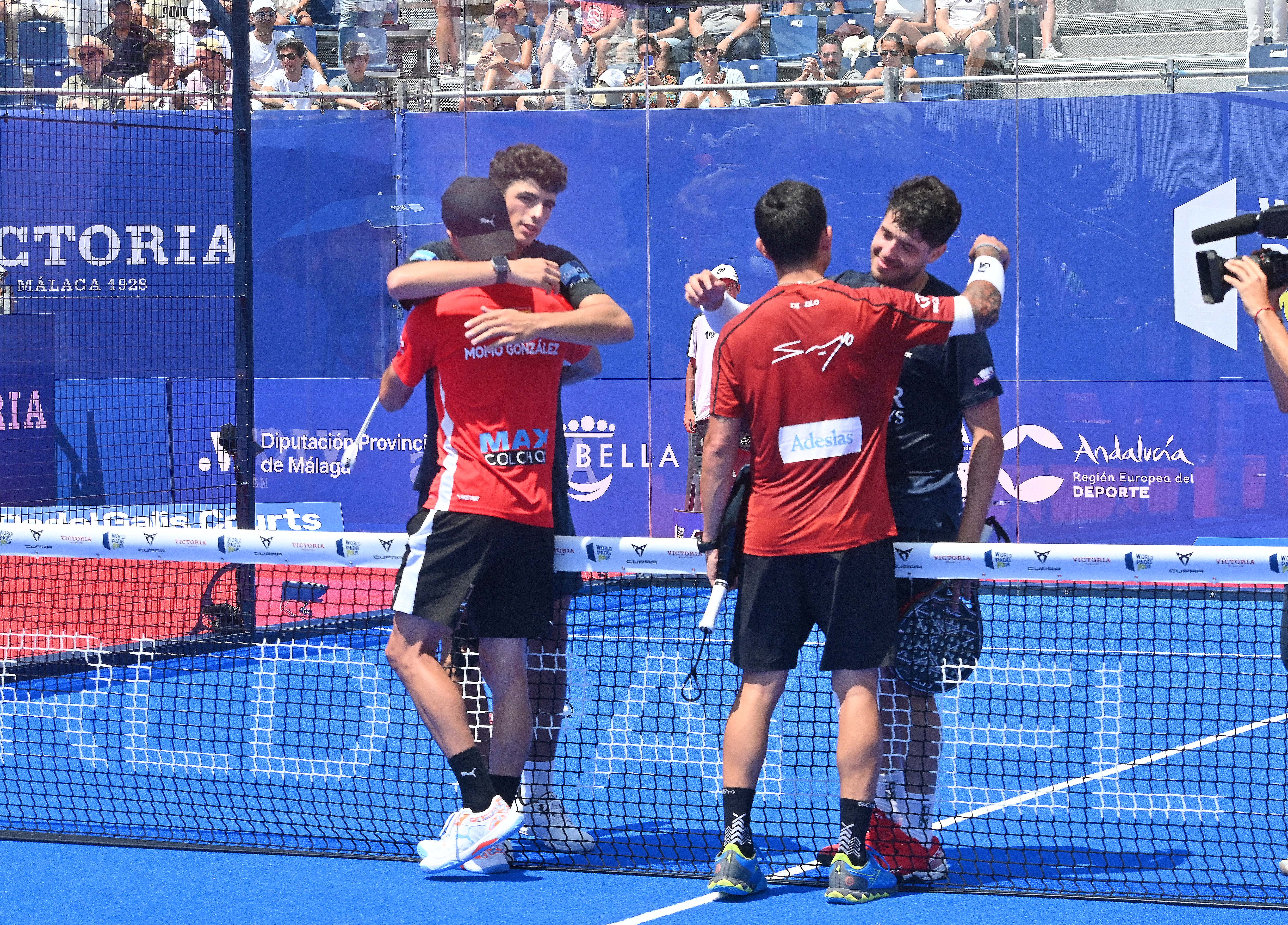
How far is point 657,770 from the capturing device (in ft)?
18.8

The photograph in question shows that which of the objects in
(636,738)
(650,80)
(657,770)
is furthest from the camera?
(650,80)

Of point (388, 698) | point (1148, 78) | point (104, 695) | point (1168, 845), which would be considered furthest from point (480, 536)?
point (1148, 78)

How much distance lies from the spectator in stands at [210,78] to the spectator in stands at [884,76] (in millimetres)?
4398

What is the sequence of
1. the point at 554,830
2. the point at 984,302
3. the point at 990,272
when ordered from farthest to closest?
the point at 554,830, the point at 990,272, the point at 984,302

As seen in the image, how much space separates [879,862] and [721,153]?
7.63 m

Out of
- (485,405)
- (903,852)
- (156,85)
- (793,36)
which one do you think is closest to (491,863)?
(903,852)

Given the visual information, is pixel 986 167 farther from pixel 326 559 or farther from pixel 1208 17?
pixel 326 559

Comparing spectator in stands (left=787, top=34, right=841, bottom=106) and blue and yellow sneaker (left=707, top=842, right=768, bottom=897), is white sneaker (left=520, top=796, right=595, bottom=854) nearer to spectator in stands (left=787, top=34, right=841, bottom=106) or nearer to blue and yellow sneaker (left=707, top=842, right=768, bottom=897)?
blue and yellow sneaker (left=707, top=842, right=768, bottom=897)

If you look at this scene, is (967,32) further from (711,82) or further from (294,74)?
(294,74)

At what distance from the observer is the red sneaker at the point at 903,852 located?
173 inches

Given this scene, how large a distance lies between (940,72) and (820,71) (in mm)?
884

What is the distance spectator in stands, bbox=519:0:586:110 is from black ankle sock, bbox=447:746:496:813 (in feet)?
25.3

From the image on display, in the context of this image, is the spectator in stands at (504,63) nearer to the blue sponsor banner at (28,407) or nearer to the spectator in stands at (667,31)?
the spectator in stands at (667,31)

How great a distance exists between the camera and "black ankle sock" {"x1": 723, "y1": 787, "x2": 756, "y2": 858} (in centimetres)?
421
